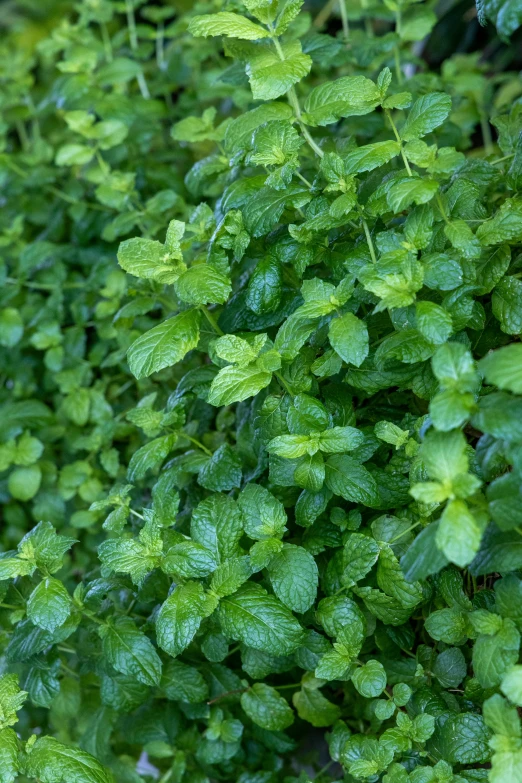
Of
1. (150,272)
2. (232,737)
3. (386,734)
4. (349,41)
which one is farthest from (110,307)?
(386,734)

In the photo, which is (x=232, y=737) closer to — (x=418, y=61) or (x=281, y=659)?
(x=281, y=659)

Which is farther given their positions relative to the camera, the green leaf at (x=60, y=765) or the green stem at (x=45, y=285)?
the green stem at (x=45, y=285)

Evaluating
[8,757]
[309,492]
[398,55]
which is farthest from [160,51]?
[8,757]

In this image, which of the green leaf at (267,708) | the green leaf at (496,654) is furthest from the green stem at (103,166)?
the green leaf at (496,654)

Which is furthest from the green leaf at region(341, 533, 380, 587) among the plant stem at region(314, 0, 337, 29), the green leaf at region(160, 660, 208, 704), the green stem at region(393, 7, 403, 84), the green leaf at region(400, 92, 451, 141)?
the plant stem at region(314, 0, 337, 29)

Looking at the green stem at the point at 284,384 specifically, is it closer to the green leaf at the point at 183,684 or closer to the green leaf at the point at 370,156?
the green leaf at the point at 370,156

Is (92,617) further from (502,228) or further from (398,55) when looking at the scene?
(398,55)
